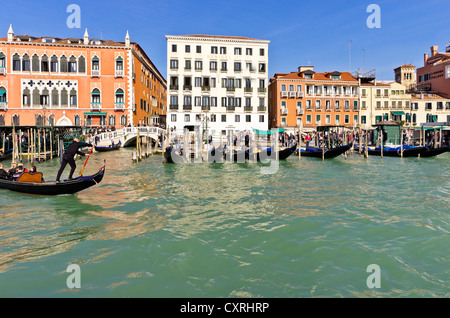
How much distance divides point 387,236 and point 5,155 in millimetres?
19830

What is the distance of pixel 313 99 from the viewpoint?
3581cm

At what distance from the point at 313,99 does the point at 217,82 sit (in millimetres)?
10604

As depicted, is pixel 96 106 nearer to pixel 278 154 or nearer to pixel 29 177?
pixel 278 154

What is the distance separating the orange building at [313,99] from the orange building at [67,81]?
15.5m

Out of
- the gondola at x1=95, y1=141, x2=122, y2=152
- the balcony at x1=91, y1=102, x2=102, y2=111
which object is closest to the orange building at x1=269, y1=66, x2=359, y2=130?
the gondola at x1=95, y1=141, x2=122, y2=152

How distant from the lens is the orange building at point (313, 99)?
1395 inches

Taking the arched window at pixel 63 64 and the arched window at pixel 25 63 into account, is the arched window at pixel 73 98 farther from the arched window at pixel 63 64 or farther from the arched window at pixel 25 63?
→ the arched window at pixel 25 63

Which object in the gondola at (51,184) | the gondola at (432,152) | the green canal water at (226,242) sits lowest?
the green canal water at (226,242)

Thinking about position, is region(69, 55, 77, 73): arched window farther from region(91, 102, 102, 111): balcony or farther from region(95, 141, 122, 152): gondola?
region(95, 141, 122, 152): gondola

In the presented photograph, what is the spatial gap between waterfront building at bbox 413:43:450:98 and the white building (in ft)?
68.8

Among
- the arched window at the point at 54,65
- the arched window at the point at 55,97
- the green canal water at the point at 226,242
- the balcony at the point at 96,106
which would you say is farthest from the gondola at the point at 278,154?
the arched window at the point at 54,65
